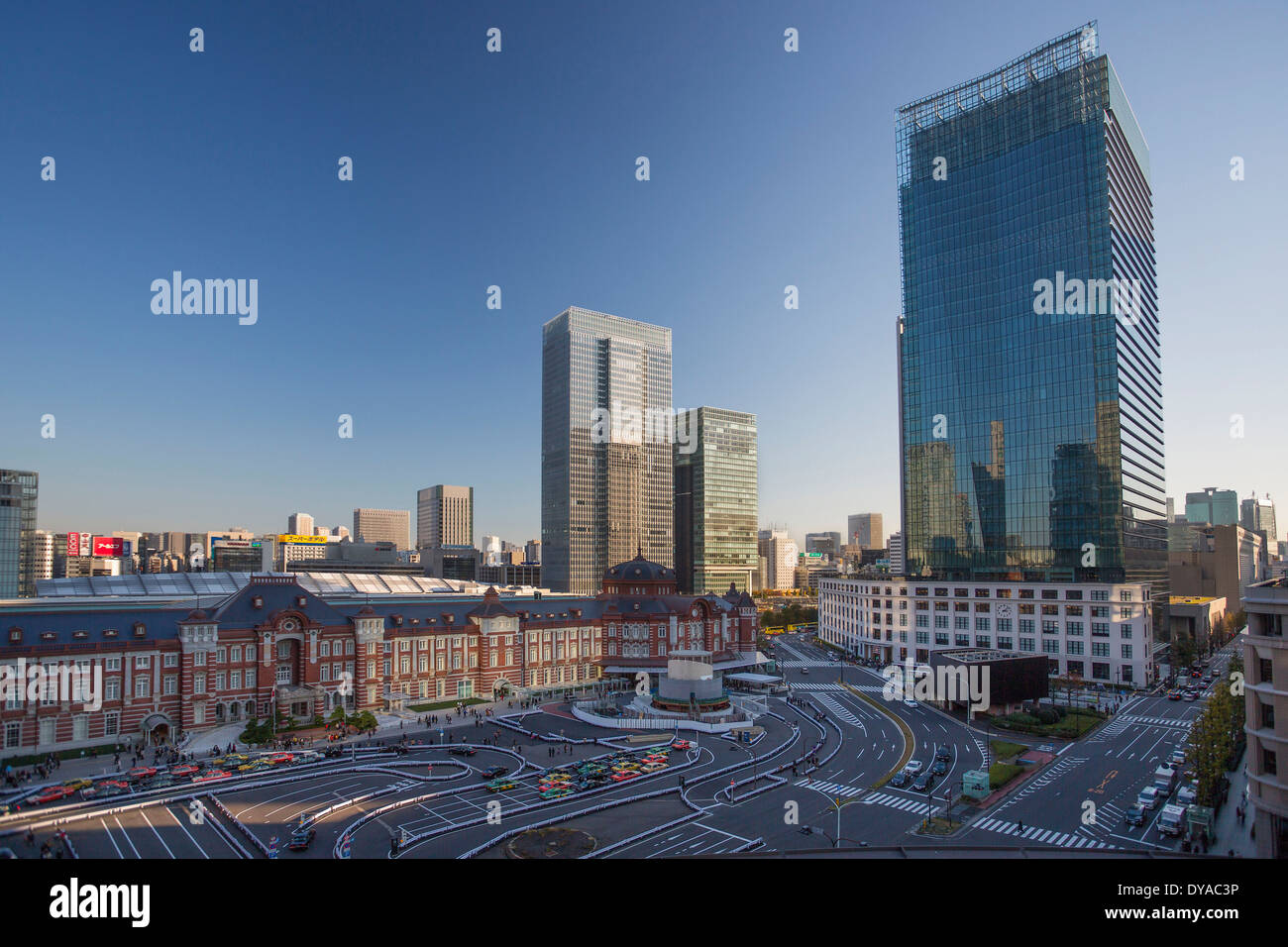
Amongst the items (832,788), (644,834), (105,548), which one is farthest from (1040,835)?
(105,548)

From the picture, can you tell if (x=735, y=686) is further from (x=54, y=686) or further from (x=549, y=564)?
(x=549, y=564)

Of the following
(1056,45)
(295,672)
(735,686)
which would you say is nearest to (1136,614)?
(735,686)

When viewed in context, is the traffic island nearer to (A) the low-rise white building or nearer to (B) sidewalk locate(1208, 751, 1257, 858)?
(B) sidewalk locate(1208, 751, 1257, 858)

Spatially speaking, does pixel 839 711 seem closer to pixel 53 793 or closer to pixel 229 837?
pixel 229 837
